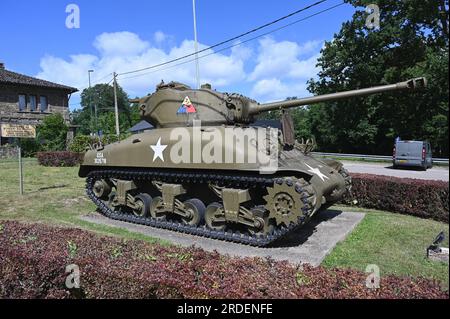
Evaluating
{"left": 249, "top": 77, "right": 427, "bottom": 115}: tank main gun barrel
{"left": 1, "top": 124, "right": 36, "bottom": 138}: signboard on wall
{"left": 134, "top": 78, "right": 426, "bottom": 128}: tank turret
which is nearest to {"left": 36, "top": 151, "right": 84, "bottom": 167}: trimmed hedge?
{"left": 1, "top": 124, "right": 36, "bottom": 138}: signboard on wall

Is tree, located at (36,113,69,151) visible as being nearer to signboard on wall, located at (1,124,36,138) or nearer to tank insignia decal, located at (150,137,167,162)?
signboard on wall, located at (1,124,36,138)

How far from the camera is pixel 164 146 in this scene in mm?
8914

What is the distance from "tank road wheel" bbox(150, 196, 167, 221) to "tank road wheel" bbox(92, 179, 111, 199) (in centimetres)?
170

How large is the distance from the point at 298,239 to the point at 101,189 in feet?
17.5

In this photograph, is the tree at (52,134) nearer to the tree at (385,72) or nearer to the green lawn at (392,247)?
Answer: the tree at (385,72)

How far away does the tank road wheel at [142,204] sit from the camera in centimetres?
1005

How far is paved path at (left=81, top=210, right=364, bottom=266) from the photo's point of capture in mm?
7473

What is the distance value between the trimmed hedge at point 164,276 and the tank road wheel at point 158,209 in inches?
168

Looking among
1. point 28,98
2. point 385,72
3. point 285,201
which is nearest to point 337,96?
point 285,201

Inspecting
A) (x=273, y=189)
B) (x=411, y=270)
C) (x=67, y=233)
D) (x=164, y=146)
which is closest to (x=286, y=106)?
(x=273, y=189)

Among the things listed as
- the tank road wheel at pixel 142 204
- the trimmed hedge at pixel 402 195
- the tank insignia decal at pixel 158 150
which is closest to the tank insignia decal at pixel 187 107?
the tank insignia decal at pixel 158 150

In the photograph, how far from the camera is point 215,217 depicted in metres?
8.83

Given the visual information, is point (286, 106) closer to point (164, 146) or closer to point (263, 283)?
point (164, 146)
